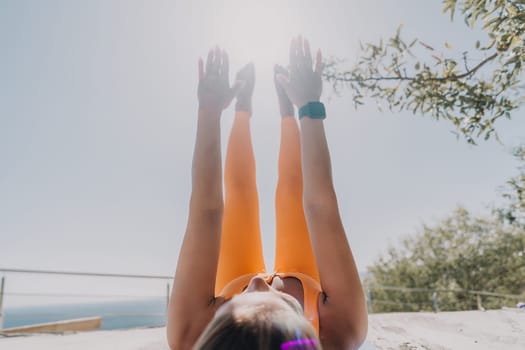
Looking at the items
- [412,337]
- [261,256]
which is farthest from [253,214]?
[412,337]

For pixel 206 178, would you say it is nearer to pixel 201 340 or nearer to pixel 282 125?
pixel 201 340

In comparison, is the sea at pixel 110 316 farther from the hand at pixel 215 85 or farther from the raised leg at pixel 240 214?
the hand at pixel 215 85

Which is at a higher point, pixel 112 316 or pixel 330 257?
pixel 330 257

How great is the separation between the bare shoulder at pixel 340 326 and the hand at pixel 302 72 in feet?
3.13

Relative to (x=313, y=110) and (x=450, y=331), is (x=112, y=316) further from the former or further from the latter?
(x=313, y=110)

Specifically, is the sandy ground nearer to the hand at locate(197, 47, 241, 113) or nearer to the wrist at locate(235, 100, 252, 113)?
the wrist at locate(235, 100, 252, 113)

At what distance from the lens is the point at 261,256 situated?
6.20 ft

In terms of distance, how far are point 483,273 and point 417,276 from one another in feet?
11.1

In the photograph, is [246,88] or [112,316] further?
[112,316]

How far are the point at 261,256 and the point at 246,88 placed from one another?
1.24 meters

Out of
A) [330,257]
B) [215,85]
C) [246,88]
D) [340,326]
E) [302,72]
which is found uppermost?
[246,88]

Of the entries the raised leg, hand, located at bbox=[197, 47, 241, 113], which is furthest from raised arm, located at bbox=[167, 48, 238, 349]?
the raised leg

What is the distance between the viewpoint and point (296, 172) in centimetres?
206

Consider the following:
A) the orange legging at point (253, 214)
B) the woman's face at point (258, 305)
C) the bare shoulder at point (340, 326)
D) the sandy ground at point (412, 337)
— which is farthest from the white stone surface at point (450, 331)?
the woman's face at point (258, 305)
